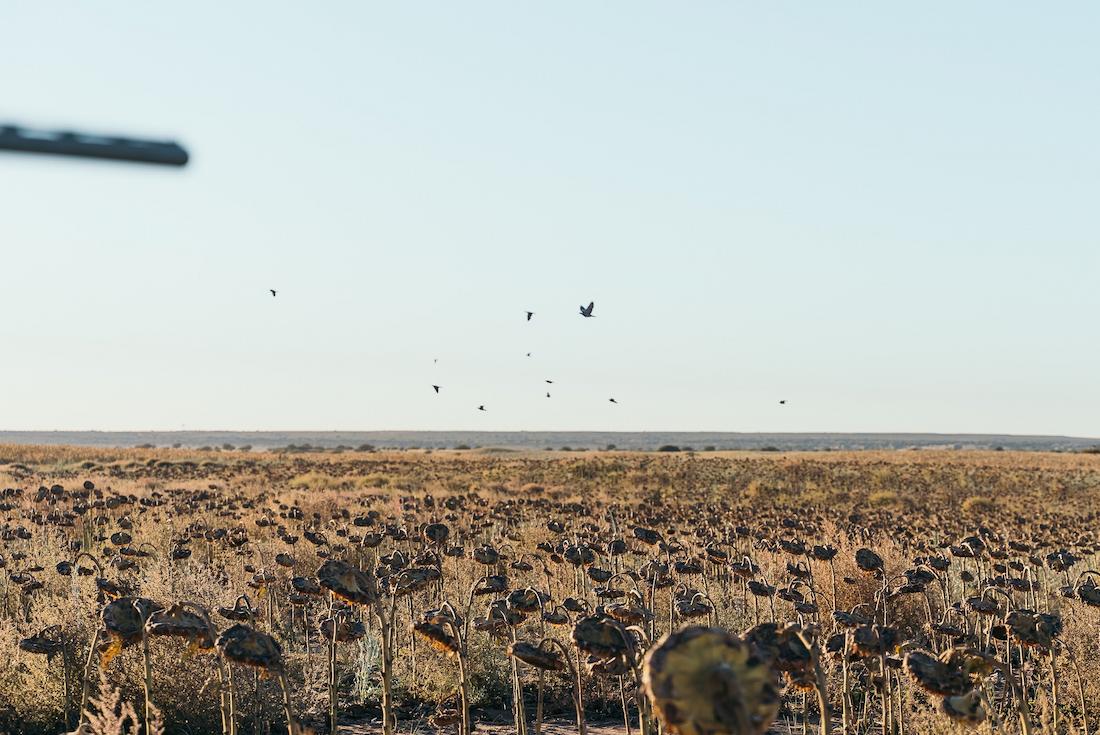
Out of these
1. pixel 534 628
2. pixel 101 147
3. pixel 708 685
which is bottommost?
pixel 534 628

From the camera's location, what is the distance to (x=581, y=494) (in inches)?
1320

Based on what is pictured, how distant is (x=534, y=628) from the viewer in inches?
395

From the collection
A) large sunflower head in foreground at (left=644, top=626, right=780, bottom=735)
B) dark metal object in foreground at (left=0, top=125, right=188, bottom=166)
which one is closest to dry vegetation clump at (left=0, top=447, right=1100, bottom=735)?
large sunflower head in foreground at (left=644, top=626, right=780, bottom=735)

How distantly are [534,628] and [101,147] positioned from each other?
8.38 m

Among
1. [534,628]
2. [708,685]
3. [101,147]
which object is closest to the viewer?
[708,685]

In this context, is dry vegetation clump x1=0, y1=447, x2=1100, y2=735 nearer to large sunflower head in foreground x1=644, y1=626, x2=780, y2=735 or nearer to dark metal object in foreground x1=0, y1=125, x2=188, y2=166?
large sunflower head in foreground x1=644, y1=626, x2=780, y2=735

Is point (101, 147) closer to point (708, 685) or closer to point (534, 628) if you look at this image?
point (708, 685)

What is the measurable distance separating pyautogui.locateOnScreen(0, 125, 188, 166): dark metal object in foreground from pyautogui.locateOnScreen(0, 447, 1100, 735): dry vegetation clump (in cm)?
156

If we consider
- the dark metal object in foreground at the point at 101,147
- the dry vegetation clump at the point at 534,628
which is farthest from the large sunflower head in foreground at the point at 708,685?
the dark metal object in foreground at the point at 101,147

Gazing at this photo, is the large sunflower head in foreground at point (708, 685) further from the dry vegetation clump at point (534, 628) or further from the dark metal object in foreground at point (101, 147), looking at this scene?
the dark metal object in foreground at point (101, 147)

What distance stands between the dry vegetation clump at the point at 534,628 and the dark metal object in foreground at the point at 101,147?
156 centimetres

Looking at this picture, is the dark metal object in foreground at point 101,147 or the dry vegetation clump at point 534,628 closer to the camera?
the dark metal object in foreground at point 101,147

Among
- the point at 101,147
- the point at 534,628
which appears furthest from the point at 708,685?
the point at 534,628

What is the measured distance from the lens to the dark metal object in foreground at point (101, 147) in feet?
7.45
